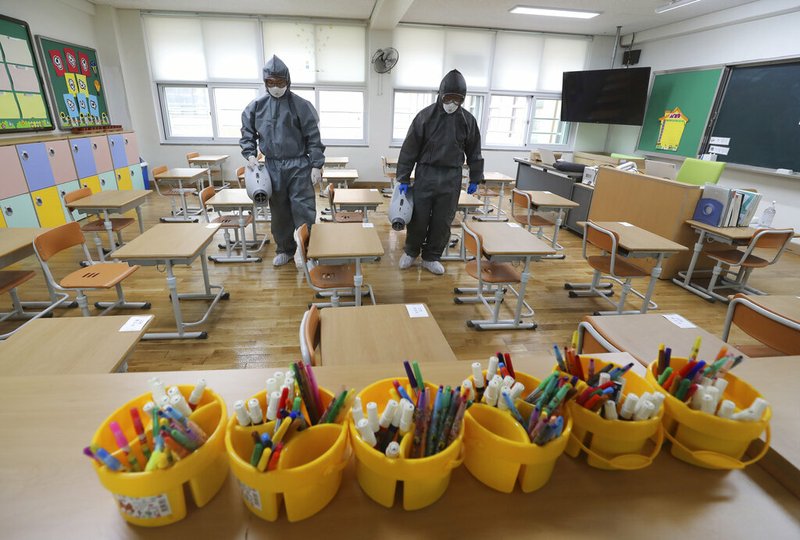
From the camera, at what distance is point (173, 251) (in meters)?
2.54

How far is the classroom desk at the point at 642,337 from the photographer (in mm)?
1311

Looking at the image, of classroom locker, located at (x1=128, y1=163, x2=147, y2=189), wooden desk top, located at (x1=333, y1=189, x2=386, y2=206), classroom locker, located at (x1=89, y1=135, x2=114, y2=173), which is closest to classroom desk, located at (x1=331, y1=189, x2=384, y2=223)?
wooden desk top, located at (x1=333, y1=189, x2=386, y2=206)

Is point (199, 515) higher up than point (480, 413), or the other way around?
point (480, 413)

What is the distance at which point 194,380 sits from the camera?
3.14ft

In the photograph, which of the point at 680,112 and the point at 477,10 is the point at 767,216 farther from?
the point at 477,10

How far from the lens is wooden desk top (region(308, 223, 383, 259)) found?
2527mm

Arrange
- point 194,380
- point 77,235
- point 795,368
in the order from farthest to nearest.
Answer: point 77,235 < point 795,368 < point 194,380

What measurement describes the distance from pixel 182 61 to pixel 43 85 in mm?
2445

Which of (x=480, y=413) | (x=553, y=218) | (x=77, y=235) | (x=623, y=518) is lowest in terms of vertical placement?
(x=553, y=218)

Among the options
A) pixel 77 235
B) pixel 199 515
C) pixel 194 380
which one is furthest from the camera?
pixel 77 235

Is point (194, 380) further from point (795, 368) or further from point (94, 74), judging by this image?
point (94, 74)

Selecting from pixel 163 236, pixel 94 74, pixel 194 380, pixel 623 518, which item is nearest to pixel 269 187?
pixel 163 236

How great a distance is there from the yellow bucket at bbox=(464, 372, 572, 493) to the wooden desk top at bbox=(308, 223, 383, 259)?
190 centimetres

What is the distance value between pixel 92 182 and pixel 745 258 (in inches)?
302
